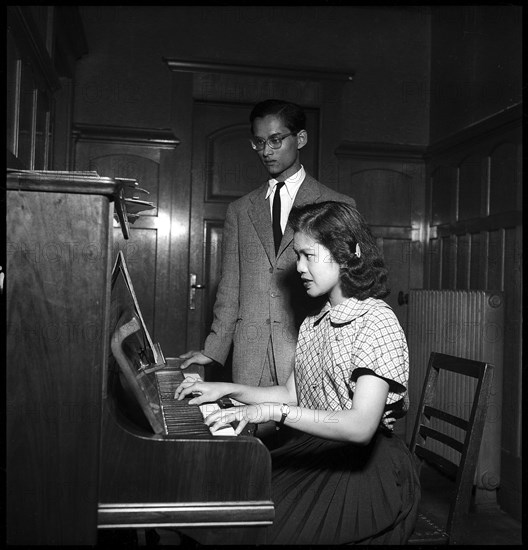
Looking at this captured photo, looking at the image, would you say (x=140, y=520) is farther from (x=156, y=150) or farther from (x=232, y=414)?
(x=156, y=150)

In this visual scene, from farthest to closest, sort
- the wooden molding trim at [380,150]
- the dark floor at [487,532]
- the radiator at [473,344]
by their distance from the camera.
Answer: the wooden molding trim at [380,150] → the radiator at [473,344] → the dark floor at [487,532]

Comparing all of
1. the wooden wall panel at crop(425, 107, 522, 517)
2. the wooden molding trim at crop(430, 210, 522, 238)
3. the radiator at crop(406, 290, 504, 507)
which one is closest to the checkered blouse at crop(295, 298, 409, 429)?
the radiator at crop(406, 290, 504, 507)

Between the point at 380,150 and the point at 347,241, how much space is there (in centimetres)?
324

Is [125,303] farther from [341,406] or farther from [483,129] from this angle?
[483,129]

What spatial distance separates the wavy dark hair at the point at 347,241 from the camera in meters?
1.87

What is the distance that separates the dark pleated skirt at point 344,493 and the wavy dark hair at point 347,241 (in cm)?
43

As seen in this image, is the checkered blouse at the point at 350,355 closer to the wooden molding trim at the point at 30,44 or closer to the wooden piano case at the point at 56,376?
the wooden piano case at the point at 56,376

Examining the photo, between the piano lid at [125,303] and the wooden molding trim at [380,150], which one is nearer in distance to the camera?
the piano lid at [125,303]

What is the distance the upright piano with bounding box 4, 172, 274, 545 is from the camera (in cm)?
133

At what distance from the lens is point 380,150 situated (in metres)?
4.95

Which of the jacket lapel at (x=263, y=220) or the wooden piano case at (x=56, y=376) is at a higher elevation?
the jacket lapel at (x=263, y=220)

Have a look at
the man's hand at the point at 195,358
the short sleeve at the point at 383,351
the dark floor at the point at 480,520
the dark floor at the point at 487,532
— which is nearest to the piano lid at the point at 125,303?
the man's hand at the point at 195,358

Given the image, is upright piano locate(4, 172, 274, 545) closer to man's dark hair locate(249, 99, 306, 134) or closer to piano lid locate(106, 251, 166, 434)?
piano lid locate(106, 251, 166, 434)

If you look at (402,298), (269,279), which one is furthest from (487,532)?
(402,298)
